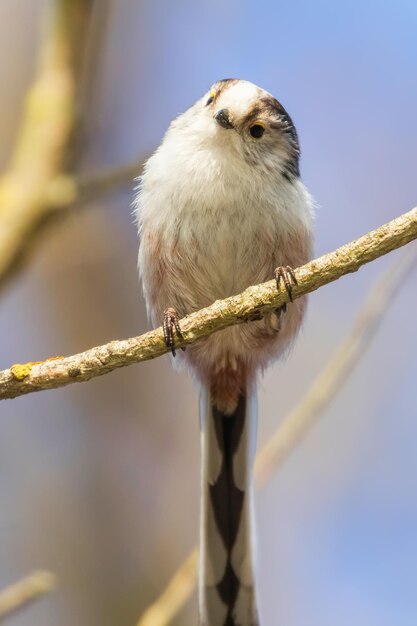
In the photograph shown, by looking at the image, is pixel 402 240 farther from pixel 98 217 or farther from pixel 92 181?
pixel 98 217

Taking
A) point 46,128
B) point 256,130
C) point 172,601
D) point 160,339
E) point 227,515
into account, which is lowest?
point 172,601

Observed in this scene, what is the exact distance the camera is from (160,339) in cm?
263

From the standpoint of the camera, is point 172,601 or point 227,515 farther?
point 227,515

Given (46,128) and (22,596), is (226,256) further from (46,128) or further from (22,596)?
(22,596)

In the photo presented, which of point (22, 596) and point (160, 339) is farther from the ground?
point (160, 339)

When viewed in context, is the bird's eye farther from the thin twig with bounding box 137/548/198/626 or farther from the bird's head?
the thin twig with bounding box 137/548/198/626

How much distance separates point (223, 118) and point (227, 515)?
1.60 m

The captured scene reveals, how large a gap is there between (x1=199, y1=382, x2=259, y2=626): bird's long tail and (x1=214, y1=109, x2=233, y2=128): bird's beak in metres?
1.13

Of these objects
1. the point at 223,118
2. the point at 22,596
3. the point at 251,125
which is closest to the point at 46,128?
the point at 223,118

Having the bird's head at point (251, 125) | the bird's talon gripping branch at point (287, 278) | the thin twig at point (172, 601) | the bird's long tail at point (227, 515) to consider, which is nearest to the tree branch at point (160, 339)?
the bird's talon gripping branch at point (287, 278)

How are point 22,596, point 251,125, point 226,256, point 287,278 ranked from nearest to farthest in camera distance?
1. point 22,596
2. point 287,278
3. point 226,256
4. point 251,125

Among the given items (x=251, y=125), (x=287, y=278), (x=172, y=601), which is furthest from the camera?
(x=251, y=125)

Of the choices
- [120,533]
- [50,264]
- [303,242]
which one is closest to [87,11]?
[303,242]

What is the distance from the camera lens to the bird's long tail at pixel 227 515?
344cm
